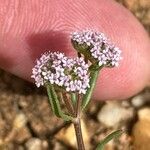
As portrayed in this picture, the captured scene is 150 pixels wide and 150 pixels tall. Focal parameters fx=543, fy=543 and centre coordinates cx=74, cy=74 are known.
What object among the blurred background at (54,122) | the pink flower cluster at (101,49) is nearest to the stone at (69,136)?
the blurred background at (54,122)

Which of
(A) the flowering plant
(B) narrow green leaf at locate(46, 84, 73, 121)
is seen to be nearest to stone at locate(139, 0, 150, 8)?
(A) the flowering plant

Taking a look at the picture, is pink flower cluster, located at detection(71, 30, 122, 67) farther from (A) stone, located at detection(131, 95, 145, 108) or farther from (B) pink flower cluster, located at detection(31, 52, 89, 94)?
(A) stone, located at detection(131, 95, 145, 108)

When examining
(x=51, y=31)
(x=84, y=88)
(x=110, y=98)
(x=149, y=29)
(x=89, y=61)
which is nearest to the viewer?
(x=84, y=88)

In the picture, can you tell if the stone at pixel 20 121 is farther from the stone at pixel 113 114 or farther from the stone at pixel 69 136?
the stone at pixel 113 114

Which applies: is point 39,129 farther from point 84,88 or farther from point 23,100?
point 84,88

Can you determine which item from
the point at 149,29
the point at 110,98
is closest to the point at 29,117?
the point at 110,98

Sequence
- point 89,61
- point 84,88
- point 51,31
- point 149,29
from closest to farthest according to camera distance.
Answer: point 84,88 → point 89,61 → point 51,31 → point 149,29

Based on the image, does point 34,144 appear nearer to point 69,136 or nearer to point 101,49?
point 69,136
